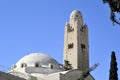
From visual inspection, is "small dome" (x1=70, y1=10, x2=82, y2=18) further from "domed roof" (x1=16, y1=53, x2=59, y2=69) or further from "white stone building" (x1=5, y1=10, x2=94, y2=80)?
"domed roof" (x1=16, y1=53, x2=59, y2=69)

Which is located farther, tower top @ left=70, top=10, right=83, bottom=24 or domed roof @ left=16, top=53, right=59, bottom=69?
tower top @ left=70, top=10, right=83, bottom=24

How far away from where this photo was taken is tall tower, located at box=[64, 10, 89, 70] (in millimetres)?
58625

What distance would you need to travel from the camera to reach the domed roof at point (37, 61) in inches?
1806

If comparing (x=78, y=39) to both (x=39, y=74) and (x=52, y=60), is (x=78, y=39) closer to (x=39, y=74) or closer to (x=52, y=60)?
(x=52, y=60)

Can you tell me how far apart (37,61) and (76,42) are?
14.4m

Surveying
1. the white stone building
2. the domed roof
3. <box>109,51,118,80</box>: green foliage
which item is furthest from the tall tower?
<box>109,51,118,80</box>: green foliage

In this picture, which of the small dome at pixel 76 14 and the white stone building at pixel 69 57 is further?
the small dome at pixel 76 14

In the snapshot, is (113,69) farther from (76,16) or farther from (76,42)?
(76,16)

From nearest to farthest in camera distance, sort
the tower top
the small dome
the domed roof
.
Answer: the domed roof
the tower top
the small dome

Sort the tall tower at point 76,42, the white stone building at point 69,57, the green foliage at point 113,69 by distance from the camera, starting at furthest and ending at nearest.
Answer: the tall tower at point 76,42 < the white stone building at point 69,57 < the green foliage at point 113,69

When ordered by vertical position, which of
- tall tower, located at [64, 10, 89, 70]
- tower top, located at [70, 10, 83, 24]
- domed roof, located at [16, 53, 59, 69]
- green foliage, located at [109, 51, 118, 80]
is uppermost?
tower top, located at [70, 10, 83, 24]

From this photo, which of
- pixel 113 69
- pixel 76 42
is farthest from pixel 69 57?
pixel 113 69

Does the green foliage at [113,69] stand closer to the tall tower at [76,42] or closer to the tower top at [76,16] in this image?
the tall tower at [76,42]

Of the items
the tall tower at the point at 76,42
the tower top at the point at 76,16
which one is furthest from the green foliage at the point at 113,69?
the tower top at the point at 76,16
